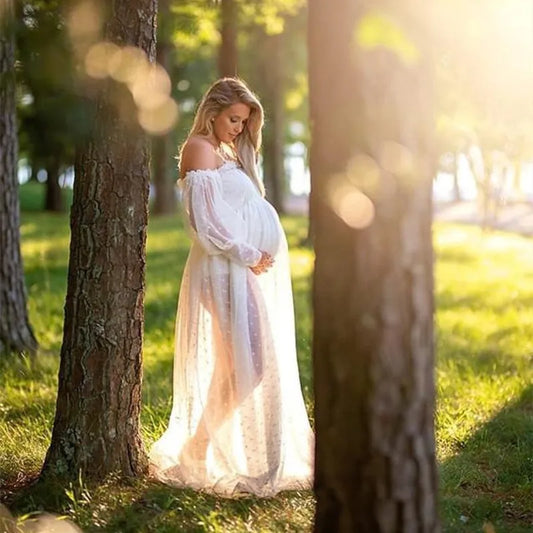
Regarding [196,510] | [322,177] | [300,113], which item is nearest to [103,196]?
[196,510]

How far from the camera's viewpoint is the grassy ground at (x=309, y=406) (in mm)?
4430

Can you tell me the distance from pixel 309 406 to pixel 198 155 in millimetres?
2259

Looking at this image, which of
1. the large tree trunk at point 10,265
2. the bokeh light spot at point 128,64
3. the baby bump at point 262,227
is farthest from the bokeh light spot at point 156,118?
the large tree trunk at point 10,265

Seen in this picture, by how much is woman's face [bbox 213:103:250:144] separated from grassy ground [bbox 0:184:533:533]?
119cm

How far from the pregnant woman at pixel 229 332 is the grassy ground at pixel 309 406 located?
0.85 ft

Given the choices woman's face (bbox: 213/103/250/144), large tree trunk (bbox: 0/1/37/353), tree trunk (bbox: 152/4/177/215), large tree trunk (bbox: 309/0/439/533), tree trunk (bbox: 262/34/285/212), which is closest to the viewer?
large tree trunk (bbox: 309/0/439/533)

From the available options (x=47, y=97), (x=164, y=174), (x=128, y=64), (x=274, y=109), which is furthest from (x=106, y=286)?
(x=164, y=174)

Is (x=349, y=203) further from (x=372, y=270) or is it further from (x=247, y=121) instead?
(x=247, y=121)

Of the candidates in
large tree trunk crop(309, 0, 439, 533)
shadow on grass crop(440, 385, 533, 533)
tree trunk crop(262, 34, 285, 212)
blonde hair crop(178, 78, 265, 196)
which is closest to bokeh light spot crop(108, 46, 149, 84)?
blonde hair crop(178, 78, 265, 196)

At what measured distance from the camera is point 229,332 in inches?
192

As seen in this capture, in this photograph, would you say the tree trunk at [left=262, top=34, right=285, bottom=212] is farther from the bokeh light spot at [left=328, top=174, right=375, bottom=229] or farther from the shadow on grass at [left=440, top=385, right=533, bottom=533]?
the bokeh light spot at [left=328, top=174, right=375, bottom=229]

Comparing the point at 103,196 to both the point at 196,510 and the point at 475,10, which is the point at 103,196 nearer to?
the point at 196,510

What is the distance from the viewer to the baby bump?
4945mm

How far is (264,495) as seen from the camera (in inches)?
185
